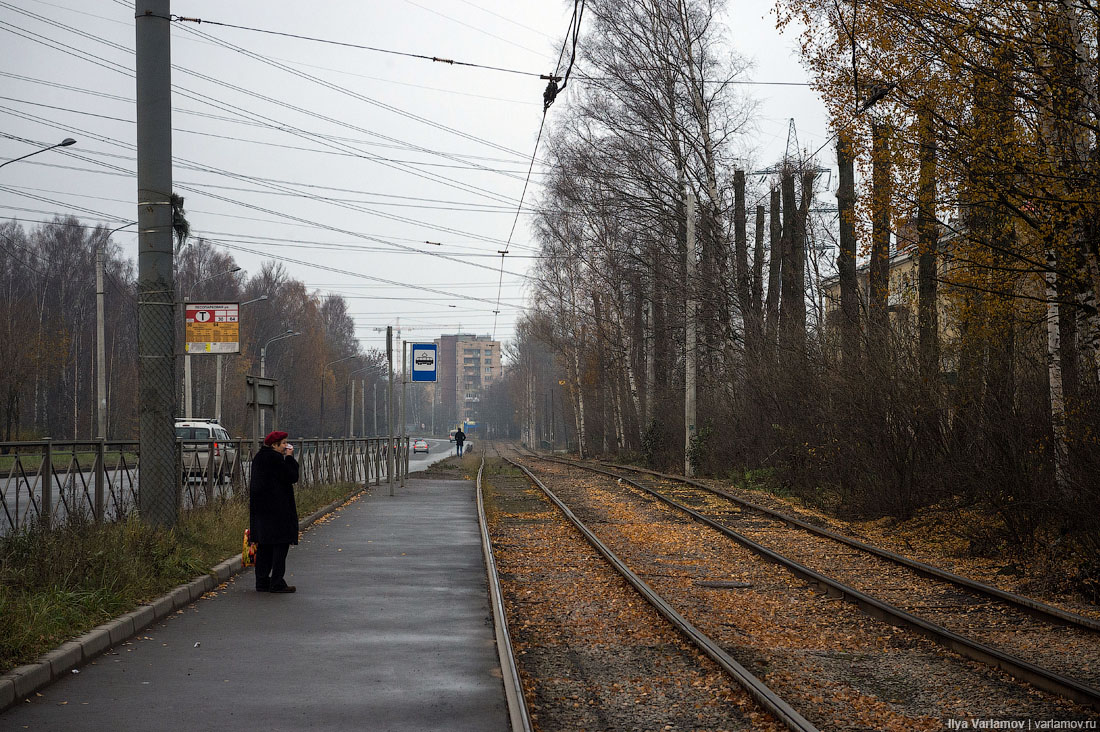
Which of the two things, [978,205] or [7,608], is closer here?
[7,608]

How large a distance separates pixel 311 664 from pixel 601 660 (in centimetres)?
205

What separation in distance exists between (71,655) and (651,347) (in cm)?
3333

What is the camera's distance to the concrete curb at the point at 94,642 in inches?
245

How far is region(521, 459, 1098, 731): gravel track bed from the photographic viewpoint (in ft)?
20.4

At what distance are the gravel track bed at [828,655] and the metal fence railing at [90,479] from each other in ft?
20.1

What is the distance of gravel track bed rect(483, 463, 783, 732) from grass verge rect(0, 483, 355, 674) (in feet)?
10.5

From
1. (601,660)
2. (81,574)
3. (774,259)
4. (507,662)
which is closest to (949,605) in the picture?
(601,660)


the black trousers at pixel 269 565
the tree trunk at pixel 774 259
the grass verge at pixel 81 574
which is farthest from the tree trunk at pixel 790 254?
the grass verge at pixel 81 574

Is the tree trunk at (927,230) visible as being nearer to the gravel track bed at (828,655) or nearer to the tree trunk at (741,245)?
the gravel track bed at (828,655)

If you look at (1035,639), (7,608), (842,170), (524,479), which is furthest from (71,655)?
(524,479)

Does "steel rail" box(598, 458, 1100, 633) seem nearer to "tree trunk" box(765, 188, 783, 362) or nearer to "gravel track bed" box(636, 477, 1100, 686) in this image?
"gravel track bed" box(636, 477, 1100, 686)

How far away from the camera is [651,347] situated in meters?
39.5

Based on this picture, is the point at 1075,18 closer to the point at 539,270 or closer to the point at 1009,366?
the point at 1009,366

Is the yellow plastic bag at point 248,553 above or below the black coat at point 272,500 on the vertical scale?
below
